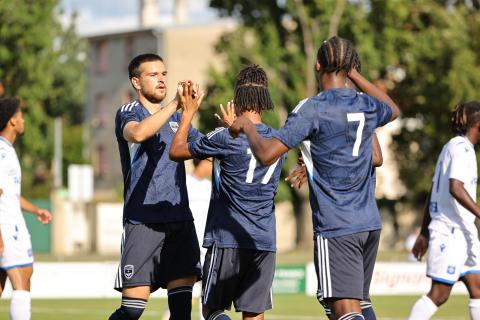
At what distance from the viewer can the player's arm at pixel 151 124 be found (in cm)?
905

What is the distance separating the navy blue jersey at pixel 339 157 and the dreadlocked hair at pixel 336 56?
0.15 metres

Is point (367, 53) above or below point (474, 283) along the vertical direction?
above

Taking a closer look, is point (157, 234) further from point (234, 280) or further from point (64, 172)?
point (64, 172)

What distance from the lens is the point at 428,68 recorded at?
1617 inches

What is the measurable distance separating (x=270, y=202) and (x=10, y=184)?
2.94 metres

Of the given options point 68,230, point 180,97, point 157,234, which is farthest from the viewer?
point 68,230

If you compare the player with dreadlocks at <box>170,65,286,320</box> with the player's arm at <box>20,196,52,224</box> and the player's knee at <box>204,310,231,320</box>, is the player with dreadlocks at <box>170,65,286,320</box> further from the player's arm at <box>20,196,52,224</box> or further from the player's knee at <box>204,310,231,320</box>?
the player's arm at <box>20,196,52,224</box>

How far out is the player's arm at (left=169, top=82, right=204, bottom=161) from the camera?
8.91 metres

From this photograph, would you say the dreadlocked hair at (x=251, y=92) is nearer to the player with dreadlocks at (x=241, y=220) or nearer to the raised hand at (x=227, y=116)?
the player with dreadlocks at (x=241, y=220)

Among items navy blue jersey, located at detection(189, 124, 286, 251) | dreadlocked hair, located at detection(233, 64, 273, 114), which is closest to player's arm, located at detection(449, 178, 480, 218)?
navy blue jersey, located at detection(189, 124, 286, 251)

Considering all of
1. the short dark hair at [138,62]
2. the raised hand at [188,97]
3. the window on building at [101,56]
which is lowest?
the raised hand at [188,97]

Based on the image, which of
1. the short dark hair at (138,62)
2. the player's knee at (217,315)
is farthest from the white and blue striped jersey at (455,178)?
the short dark hair at (138,62)

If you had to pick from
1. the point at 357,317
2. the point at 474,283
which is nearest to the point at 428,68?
the point at 474,283

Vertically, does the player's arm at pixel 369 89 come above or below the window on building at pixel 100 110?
below
